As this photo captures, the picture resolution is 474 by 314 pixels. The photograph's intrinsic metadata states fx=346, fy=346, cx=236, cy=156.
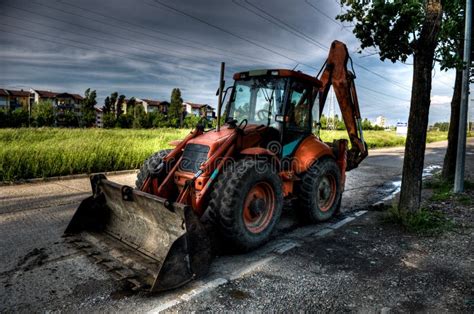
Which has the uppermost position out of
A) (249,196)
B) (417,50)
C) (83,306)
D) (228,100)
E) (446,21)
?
(446,21)

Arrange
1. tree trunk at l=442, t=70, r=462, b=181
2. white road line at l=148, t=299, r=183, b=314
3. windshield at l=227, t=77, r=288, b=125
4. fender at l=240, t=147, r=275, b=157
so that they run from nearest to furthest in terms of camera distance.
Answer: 1. white road line at l=148, t=299, r=183, b=314
2. fender at l=240, t=147, r=275, b=157
3. windshield at l=227, t=77, r=288, b=125
4. tree trunk at l=442, t=70, r=462, b=181

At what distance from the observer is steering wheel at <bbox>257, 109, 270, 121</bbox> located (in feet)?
18.1

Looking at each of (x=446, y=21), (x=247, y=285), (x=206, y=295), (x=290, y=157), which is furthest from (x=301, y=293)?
(x=446, y=21)

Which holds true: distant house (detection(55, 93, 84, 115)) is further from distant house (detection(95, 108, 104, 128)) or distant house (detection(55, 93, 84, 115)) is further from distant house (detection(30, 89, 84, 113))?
distant house (detection(95, 108, 104, 128))

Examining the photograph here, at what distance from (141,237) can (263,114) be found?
266cm

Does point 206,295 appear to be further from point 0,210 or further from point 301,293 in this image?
point 0,210

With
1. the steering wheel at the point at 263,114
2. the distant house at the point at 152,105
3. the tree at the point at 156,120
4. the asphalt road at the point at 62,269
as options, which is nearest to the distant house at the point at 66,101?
the distant house at the point at 152,105

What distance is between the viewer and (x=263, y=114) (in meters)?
5.57

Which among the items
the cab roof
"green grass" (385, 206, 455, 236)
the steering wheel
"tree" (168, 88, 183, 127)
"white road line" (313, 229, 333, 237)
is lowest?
"white road line" (313, 229, 333, 237)

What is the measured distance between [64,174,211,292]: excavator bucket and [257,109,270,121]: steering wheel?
2328mm

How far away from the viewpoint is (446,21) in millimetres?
9547

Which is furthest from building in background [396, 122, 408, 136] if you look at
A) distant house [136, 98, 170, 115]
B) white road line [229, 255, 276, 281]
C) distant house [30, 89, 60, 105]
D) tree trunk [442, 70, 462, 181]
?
distant house [30, 89, 60, 105]

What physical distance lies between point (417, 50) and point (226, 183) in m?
4.25

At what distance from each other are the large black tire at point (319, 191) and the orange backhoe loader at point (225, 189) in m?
0.02
